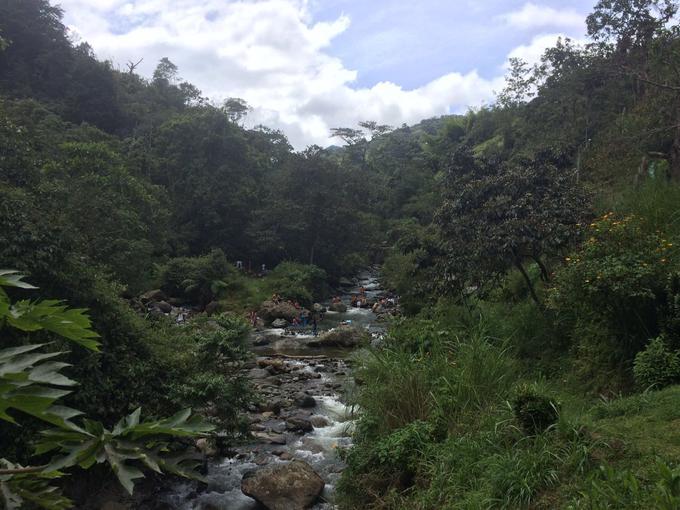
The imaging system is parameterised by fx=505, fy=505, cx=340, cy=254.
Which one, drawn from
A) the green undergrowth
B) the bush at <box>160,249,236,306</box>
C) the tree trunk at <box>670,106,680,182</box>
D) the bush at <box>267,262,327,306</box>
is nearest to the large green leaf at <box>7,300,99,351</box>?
the green undergrowth

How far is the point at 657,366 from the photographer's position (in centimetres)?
579

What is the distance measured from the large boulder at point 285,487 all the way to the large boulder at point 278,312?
52.7ft

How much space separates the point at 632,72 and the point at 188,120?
28.8 m

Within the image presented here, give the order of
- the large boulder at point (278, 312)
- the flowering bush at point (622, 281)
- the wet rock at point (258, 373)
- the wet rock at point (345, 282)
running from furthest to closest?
the wet rock at point (345, 282)
the large boulder at point (278, 312)
the wet rock at point (258, 373)
the flowering bush at point (622, 281)

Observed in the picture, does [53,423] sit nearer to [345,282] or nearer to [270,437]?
[270,437]

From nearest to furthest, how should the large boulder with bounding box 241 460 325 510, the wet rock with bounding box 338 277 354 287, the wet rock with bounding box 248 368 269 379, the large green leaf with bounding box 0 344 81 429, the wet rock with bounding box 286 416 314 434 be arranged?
1. the large green leaf with bounding box 0 344 81 429
2. the large boulder with bounding box 241 460 325 510
3. the wet rock with bounding box 286 416 314 434
4. the wet rock with bounding box 248 368 269 379
5. the wet rock with bounding box 338 277 354 287

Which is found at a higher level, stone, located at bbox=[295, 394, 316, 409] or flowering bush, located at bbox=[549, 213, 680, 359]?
flowering bush, located at bbox=[549, 213, 680, 359]

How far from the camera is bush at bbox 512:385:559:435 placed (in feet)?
15.5

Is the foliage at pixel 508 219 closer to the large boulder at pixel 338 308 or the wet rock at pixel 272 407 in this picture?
the wet rock at pixel 272 407

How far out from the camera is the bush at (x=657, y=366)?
562cm

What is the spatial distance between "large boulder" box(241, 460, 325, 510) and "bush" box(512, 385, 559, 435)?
3723 mm

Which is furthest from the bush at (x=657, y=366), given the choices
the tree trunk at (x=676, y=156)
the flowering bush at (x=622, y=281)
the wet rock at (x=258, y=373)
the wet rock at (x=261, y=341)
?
the wet rock at (x=261, y=341)

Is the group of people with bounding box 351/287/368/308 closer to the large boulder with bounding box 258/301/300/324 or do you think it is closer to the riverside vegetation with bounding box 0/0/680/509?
the riverside vegetation with bounding box 0/0/680/509

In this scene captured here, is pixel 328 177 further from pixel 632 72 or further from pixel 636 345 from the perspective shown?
pixel 636 345
